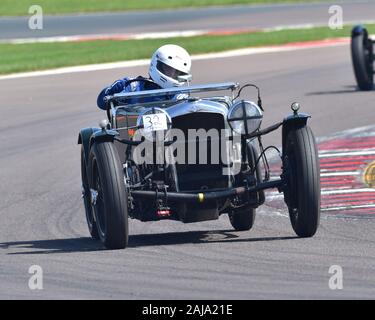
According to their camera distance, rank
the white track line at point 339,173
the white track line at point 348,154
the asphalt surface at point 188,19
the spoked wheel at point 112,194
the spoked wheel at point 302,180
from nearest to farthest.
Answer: the spoked wheel at point 112,194 → the spoked wheel at point 302,180 → the white track line at point 339,173 → the white track line at point 348,154 → the asphalt surface at point 188,19

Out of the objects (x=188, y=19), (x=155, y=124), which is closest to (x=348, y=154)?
(x=155, y=124)

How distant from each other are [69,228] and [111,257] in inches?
67.7

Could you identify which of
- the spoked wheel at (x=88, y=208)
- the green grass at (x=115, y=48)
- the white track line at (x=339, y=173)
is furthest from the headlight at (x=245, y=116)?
the green grass at (x=115, y=48)

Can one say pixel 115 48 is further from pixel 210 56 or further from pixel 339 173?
pixel 339 173

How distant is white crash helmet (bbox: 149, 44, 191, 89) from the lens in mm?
9703

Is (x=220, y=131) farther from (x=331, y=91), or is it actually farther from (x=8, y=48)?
(x=8, y=48)

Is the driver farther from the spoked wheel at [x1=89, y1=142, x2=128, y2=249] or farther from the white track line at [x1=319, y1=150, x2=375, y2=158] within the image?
the white track line at [x1=319, y1=150, x2=375, y2=158]

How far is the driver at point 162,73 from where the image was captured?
9711mm

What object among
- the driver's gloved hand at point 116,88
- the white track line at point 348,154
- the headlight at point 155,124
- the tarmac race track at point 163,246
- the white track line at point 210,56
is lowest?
the tarmac race track at point 163,246

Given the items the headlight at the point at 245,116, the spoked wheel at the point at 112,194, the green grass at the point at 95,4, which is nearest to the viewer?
the spoked wheel at the point at 112,194

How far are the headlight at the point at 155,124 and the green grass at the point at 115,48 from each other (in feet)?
53.6

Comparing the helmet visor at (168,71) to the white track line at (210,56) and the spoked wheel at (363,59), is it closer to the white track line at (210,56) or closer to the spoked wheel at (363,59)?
the spoked wheel at (363,59)

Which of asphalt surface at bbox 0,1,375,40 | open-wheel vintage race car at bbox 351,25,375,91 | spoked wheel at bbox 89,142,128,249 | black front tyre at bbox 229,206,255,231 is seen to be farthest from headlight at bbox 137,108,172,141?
asphalt surface at bbox 0,1,375,40

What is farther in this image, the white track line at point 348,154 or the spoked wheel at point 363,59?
the spoked wheel at point 363,59
